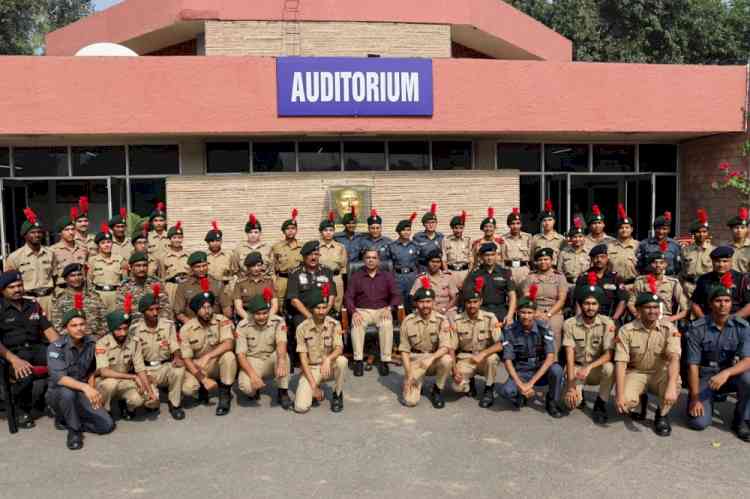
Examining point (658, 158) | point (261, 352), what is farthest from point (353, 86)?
point (658, 158)

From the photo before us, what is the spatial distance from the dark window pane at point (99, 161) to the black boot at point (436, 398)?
872 cm

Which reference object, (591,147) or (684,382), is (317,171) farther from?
(684,382)

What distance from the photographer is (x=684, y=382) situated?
6.08 metres

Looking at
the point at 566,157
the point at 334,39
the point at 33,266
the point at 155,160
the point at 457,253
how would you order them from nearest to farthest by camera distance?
the point at 33,266 < the point at 457,253 < the point at 155,160 < the point at 334,39 < the point at 566,157

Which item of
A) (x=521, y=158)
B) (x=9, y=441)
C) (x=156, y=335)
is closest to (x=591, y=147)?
(x=521, y=158)

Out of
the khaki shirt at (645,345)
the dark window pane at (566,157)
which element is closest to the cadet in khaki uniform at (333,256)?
the khaki shirt at (645,345)

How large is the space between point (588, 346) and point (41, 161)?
11.0 m

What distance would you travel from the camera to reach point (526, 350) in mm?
5926

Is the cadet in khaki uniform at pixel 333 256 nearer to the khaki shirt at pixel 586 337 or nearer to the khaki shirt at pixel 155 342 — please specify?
the khaki shirt at pixel 155 342

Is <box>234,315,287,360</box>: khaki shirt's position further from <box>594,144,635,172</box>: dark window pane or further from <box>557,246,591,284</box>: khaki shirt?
<box>594,144,635,172</box>: dark window pane

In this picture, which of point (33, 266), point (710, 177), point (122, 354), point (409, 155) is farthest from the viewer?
point (710, 177)

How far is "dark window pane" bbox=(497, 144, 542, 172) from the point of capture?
1298 cm

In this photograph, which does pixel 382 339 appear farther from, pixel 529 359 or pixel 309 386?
pixel 529 359

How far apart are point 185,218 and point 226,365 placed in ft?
17.3
